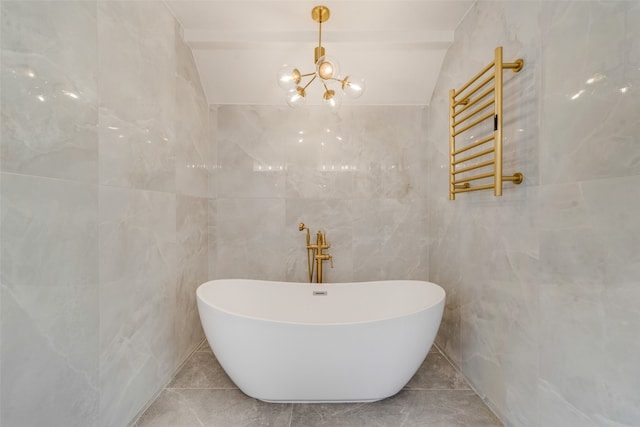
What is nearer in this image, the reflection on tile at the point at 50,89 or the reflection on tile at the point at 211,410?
the reflection on tile at the point at 50,89

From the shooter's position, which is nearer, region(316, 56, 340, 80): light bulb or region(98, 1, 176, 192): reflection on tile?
region(98, 1, 176, 192): reflection on tile

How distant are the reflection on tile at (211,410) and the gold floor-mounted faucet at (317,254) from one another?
0.92 metres

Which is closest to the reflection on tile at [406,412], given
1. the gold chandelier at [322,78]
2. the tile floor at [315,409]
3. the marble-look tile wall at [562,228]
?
the tile floor at [315,409]

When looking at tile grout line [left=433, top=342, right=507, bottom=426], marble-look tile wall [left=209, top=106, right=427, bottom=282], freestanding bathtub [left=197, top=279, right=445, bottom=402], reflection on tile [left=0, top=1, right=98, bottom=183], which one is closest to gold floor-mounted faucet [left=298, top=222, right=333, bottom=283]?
marble-look tile wall [left=209, top=106, right=427, bottom=282]

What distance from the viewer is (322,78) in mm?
1456

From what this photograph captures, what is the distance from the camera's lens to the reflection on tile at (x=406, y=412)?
1256 millimetres

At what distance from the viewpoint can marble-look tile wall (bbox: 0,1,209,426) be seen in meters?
0.78

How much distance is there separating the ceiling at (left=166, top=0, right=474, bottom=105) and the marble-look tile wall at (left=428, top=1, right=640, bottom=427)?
39cm

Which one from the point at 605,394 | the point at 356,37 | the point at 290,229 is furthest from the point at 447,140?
the point at 605,394

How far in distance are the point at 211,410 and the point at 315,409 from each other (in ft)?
1.66

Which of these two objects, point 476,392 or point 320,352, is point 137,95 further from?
point 476,392

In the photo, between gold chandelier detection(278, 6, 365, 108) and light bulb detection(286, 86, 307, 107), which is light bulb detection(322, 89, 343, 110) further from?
light bulb detection(286, 86, 307, 107)

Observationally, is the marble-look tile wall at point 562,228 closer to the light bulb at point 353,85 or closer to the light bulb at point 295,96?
the light bulb at point 353,85

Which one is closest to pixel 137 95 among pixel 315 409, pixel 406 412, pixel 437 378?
pixel 315 409
